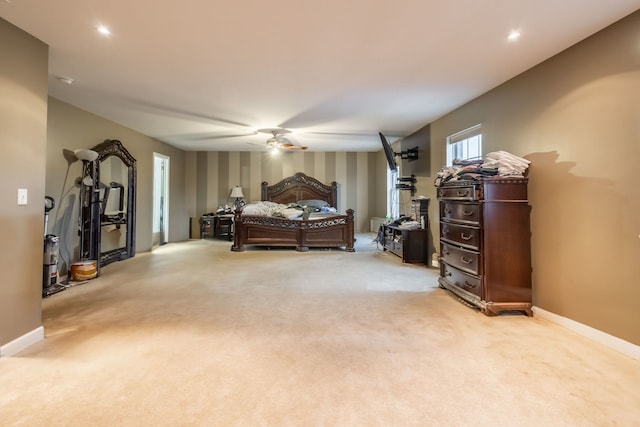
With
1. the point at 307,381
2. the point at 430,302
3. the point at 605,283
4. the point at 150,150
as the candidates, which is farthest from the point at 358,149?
the point at 307,381

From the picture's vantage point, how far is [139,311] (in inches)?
103

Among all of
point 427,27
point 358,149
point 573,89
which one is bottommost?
point 573,89

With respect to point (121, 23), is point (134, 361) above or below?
below

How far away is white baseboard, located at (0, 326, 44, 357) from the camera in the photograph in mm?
1874

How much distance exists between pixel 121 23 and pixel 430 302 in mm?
3497

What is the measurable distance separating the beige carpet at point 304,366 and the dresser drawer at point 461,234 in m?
0.62

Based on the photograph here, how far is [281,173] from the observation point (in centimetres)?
793

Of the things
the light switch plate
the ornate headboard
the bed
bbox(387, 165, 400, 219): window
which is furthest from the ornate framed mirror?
bbox(387, 165, 400, 219): window

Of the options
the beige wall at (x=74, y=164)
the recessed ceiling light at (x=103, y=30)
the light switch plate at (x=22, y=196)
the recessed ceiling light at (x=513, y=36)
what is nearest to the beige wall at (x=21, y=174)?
the light switch plate at (x=22, y=196)

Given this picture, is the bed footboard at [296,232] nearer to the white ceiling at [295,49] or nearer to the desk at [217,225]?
the desk at [217,225]

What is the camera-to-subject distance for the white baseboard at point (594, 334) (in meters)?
1.90

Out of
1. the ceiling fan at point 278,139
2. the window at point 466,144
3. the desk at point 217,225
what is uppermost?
the ceiling fan at point 278,139

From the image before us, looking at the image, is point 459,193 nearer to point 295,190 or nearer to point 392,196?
point 392,196

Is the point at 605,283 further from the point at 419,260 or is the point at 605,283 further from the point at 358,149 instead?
the point at 358,149
